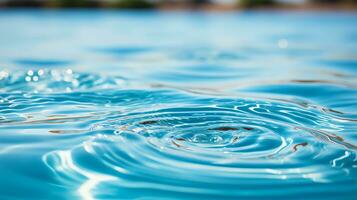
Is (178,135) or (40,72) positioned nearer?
(178,135)

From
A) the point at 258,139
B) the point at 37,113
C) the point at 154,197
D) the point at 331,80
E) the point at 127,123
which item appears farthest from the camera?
the point at 331,80

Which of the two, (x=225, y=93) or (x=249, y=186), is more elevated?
(x=225, y=93)

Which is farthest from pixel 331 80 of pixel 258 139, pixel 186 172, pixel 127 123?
pixel 186 172

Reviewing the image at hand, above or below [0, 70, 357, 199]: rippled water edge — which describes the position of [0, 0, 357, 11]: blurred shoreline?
above

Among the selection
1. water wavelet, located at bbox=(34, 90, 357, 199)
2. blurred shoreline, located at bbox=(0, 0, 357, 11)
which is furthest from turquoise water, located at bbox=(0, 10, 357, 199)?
blurred shoreline, located at bbox=(0, 0, 357, 11)

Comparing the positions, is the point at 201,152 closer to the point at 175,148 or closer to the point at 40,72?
the point at 175,148

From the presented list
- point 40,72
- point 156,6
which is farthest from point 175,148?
point 156,6

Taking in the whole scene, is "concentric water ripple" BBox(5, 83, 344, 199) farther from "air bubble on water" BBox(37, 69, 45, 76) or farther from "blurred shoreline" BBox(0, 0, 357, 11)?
"blurred shoreline" BBox(0, 0, 357, 11)

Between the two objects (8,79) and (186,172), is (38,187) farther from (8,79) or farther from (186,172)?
(8,79)

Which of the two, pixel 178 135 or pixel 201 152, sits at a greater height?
pixel 178 135
